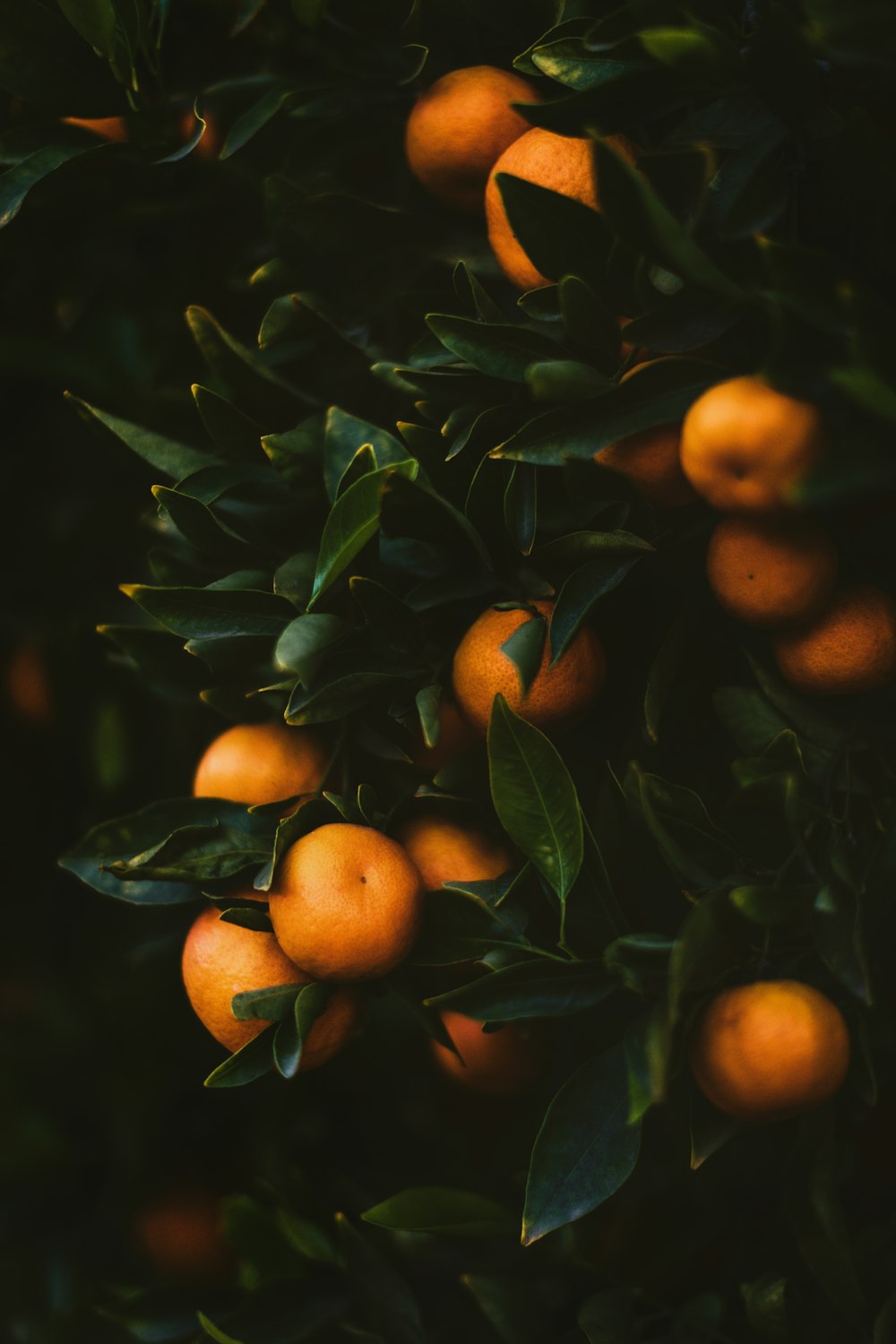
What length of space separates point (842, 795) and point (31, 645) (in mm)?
1082

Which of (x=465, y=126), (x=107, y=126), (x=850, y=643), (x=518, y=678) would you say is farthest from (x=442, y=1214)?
(x=107, y=126)

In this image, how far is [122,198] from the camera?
4.02ft

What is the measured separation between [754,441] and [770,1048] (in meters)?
0.46

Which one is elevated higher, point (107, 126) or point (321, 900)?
point (107, 126)

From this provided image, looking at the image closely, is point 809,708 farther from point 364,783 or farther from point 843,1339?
point 843,1339

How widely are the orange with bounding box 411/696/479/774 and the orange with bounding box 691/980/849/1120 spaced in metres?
0.33

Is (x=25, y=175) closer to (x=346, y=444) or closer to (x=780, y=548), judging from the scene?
(x=346, y=444)

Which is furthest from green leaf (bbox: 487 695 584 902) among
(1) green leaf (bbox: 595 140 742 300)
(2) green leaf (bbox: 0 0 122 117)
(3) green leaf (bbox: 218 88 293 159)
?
(2) green leaf (bbox: 0 0 122 117)

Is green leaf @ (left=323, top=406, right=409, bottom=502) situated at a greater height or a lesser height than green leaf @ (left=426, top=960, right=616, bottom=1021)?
greater

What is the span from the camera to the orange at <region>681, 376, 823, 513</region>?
30.0 inches

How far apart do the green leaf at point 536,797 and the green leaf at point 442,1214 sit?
0.39 meters

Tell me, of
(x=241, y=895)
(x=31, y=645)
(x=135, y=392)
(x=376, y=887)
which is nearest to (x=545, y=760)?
(x=376, y=887)

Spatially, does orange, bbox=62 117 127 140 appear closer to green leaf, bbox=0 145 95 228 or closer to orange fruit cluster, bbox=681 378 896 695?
green leaf, bbox=0 145 95 228

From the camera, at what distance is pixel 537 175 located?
90 cm
